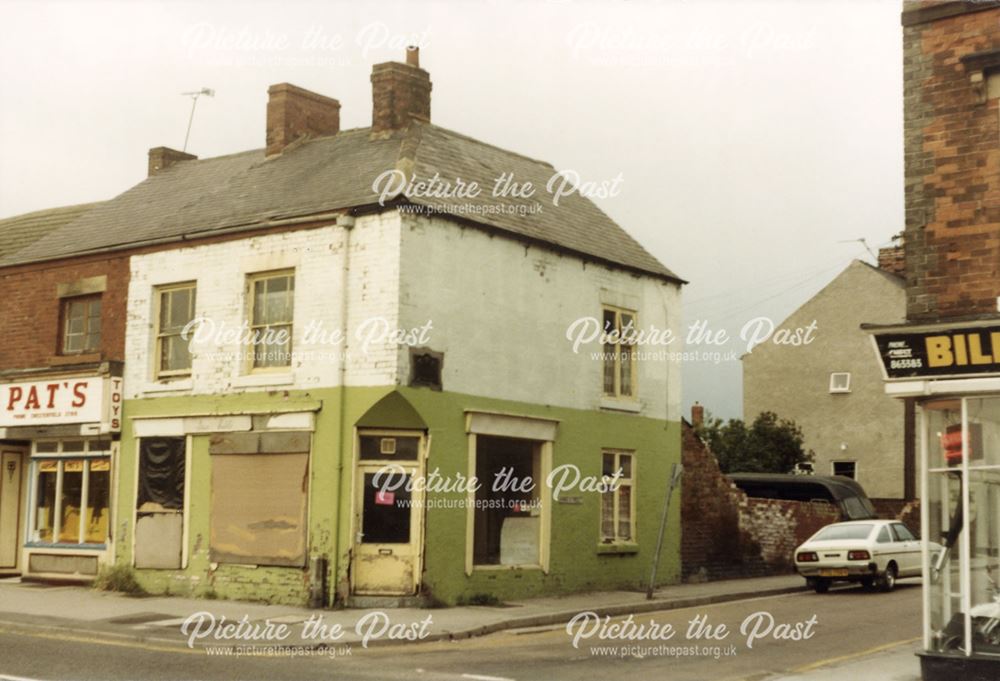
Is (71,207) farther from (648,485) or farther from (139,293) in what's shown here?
(648,485)

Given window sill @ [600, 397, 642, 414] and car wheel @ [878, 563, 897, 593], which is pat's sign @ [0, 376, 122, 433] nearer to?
window sill @ [600, 397, 642, 414]

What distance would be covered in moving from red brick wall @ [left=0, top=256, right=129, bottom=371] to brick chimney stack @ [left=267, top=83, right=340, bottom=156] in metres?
4.15

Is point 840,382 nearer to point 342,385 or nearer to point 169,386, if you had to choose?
point 342,385

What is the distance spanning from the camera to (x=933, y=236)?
44.1 ft

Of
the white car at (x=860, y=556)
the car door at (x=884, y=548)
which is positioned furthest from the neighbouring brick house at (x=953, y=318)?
the car door at (x=884, y=548)

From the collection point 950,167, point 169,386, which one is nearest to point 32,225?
point 169,386

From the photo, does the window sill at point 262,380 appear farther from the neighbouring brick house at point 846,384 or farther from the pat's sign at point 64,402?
the neighbouring brick house at point 846,384

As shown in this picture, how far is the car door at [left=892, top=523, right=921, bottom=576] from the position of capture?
2473 centimetres

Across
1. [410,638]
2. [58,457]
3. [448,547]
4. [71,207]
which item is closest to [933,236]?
[410,638]

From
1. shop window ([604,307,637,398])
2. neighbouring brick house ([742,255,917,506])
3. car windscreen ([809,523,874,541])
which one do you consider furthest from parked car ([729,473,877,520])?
neighbouring brick house ([742,255,917,506])

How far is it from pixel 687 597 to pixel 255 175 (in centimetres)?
1167

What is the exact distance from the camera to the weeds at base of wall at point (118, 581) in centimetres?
2131

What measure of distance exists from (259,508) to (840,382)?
89.5ft

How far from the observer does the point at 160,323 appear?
22484 millimetres
